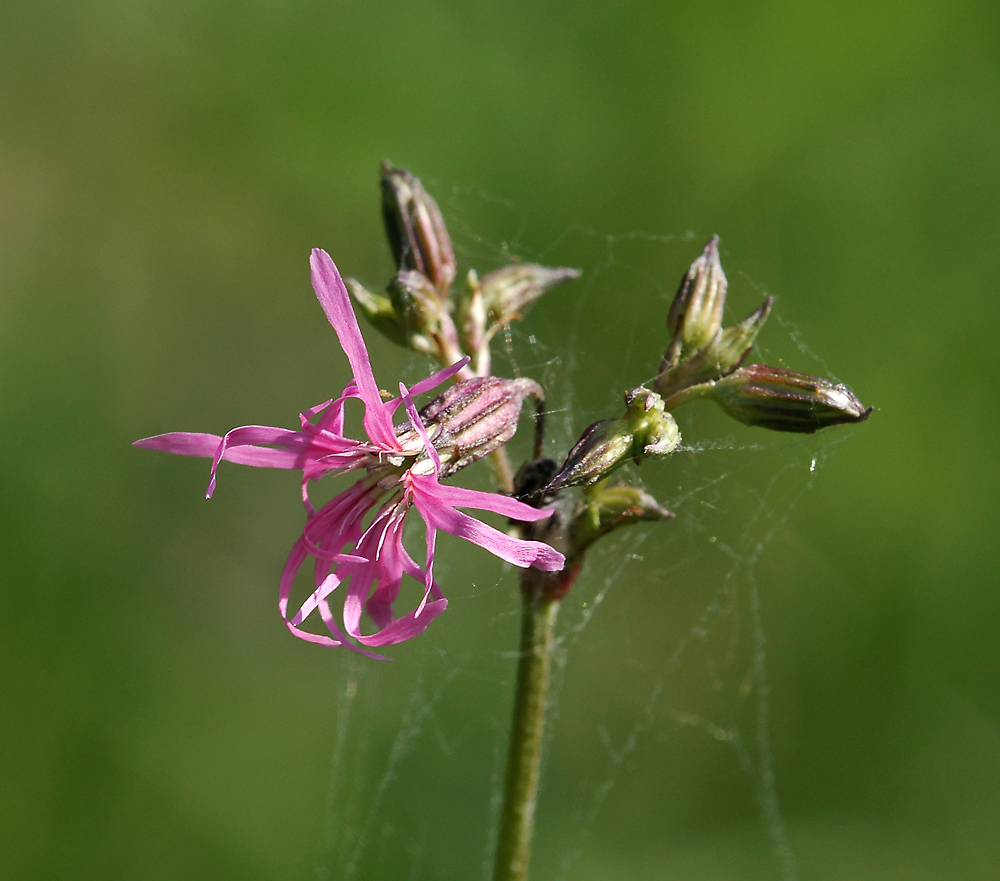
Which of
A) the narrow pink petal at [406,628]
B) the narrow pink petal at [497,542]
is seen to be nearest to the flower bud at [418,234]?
the narrow pink petal at [497,542]

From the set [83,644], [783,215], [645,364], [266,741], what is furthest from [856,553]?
[83,644]

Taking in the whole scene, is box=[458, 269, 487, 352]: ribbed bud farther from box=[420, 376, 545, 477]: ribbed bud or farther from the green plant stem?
the green plant stem

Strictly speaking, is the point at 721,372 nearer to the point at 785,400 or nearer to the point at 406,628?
the point at 785,400

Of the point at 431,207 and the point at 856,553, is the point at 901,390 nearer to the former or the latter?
the point at 856,553

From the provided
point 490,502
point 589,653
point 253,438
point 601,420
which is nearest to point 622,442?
point 601,420

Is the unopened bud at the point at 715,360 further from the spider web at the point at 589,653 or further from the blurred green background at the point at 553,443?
the spider web at the point at 589,653

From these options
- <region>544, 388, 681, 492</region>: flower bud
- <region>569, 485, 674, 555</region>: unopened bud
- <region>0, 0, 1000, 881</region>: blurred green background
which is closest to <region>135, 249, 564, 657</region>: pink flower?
<region>544, 388, 681, 492</region>: flower bud
